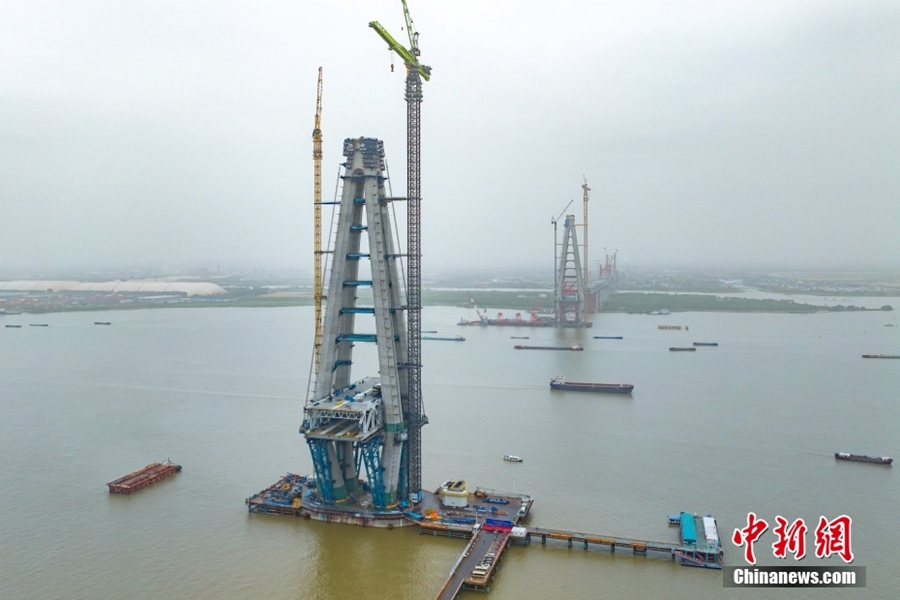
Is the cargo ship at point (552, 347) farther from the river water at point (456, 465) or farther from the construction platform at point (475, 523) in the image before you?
the construction platform at point (475, 523)

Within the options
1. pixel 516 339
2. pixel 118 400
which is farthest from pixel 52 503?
pixel 516 339

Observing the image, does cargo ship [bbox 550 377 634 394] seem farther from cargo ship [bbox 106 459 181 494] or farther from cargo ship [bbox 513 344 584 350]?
cargo ship [bbox 106 459 181 494]

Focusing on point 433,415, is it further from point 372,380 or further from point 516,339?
point 516,339

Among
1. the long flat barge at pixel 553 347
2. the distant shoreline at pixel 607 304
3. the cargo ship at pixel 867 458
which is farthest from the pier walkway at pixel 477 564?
the distant shoreline at pixel 607 304

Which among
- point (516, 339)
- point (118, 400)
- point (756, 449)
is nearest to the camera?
point (756, 449)

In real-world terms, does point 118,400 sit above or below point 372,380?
below

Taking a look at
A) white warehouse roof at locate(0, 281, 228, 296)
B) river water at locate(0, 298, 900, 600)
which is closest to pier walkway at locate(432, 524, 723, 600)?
river water at locate(0, 298, 900, 600)
